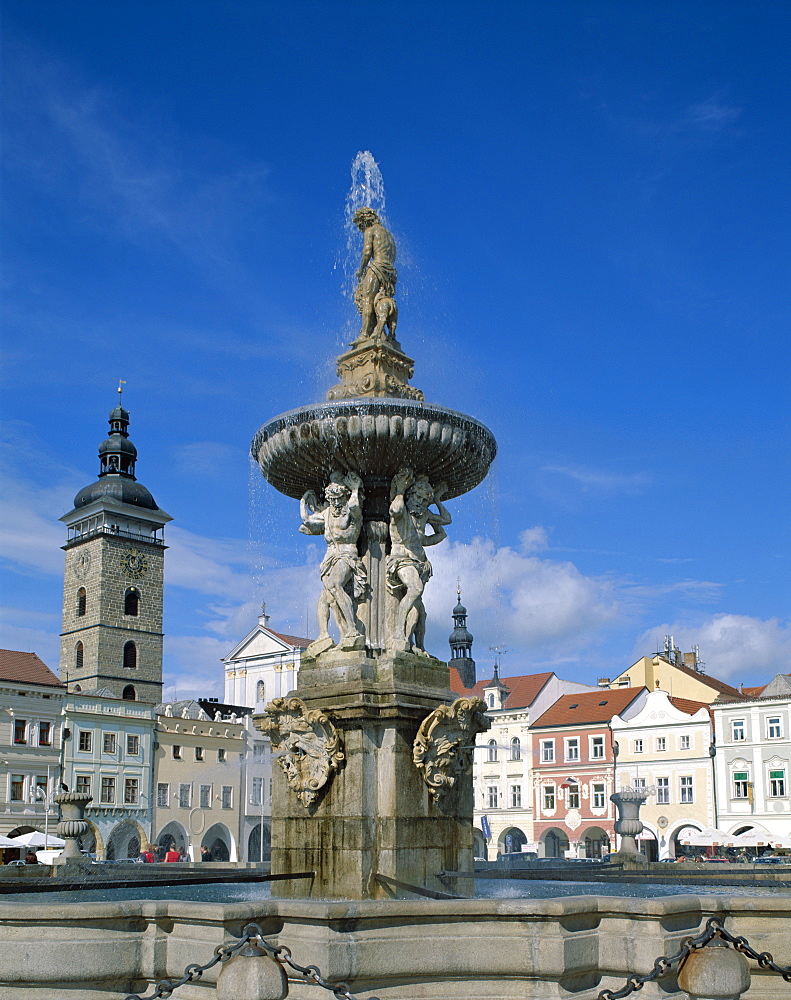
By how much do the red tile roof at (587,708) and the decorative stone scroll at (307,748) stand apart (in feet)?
158

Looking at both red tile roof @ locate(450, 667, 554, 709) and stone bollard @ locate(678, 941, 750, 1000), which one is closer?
stone bollard @ locate(678, 941, 750, 1000)

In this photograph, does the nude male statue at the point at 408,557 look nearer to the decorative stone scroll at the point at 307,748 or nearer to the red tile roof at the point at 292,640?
the decorative stone scroll at the point at 307,748

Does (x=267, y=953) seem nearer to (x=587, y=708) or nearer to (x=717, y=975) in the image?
(x=717, y=975)

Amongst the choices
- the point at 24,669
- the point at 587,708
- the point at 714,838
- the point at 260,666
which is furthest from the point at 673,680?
the point at 24,669

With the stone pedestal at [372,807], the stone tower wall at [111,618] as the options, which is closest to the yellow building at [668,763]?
the stone tower wall at [111,618]

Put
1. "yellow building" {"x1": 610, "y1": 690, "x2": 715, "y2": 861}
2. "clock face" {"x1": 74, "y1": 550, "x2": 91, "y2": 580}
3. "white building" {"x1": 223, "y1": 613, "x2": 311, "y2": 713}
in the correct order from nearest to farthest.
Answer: "yellow building" {"x1": 610, "y1": 690, "x2": 715, "y2": 861} → "white building" {"x1": 223, "y1": 613, "x2": 311, "y2": 713} → "clock face" {"x1": 74, "y1": 550, "x2": 91, "y2": 580}

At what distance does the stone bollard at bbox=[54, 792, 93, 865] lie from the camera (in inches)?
673

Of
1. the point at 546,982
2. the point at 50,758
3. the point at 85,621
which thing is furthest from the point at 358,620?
the point at 85,621

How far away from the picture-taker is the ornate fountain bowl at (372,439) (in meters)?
9.49

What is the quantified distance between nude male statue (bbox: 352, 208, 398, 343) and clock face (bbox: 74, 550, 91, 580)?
75.8 m

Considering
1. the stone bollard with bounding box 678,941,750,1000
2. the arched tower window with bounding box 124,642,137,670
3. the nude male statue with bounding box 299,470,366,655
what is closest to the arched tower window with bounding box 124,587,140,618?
the arched tower window with bounding box 124,642,137,670

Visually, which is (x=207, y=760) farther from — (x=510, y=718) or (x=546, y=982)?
(x=546, y=982)

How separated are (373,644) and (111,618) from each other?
74.0 m

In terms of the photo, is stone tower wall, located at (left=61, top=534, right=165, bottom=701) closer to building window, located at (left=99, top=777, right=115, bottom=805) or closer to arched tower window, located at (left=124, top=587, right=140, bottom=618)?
arched tower window, located at (left=124, top=587, right=140, bottom=618)
